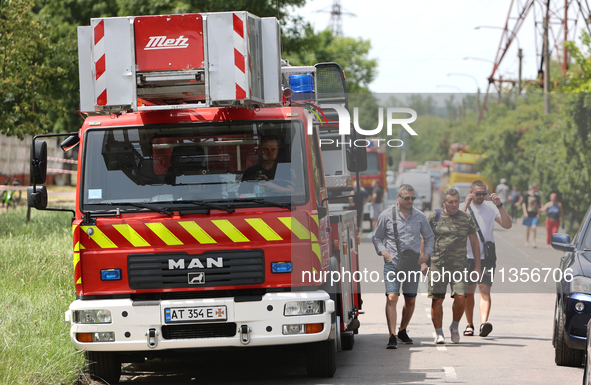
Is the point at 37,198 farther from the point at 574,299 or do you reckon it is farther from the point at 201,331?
the point at 574,299

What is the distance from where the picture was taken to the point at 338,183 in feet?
30.4

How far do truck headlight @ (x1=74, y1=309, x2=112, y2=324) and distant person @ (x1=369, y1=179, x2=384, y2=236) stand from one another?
4.68 metres

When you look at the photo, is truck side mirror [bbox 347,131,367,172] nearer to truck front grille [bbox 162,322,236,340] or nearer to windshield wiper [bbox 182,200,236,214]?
windshield wiper [bbox 182,200,236,214]

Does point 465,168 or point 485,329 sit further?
point 465,168

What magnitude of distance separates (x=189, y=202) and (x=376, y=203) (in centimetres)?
1442

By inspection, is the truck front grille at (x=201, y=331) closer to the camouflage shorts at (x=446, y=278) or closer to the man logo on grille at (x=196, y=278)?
the man logo on grille at (x=196, y=278)

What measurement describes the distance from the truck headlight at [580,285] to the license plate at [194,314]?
10.7 feet

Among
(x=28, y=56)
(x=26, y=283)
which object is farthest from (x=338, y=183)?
(x=28, y=56)

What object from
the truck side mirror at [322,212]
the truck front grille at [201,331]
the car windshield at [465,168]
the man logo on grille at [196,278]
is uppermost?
the truck side mirror at [322,212]

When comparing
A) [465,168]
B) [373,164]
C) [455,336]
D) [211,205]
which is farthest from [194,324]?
[373,164]

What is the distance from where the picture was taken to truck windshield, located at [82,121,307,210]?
725cm

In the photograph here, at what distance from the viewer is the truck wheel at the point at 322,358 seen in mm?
7751

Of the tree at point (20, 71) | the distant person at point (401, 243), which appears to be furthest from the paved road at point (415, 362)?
the tree at point (20, 71)

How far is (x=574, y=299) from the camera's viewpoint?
309 inches
